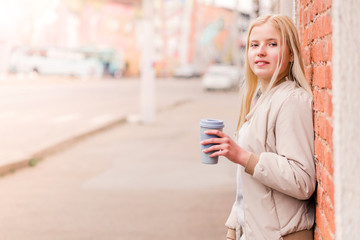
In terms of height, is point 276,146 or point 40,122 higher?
point 276,146

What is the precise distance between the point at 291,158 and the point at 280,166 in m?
0.06

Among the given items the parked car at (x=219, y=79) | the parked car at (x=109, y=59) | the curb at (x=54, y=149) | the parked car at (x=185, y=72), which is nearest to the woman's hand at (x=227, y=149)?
the curb at (x=54, y=149)

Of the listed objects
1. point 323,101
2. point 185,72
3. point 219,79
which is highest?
point 323,101

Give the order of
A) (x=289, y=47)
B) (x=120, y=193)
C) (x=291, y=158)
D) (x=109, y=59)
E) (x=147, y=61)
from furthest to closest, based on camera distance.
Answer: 1. (x=109, y=59)
2. (x=147, y=61)
3. (x=120, y=193)
4. (x=289, y=47)
5. (x=291, y=158)

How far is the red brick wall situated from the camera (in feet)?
6.83

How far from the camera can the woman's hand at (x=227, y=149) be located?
2.33 metres

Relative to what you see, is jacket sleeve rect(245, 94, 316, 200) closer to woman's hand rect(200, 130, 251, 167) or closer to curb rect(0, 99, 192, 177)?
woman's hand rect(200, 130, 251, 167)

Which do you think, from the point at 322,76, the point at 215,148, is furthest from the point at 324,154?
the point at 215,148

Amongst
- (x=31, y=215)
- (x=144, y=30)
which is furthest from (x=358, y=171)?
(x=144, y=30)

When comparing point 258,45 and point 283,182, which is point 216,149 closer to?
point 283,182

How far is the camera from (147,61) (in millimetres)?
14492

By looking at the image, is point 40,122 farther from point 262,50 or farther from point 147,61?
point 262,50

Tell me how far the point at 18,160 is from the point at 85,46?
4108 cm

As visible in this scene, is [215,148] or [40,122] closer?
[215,148]
